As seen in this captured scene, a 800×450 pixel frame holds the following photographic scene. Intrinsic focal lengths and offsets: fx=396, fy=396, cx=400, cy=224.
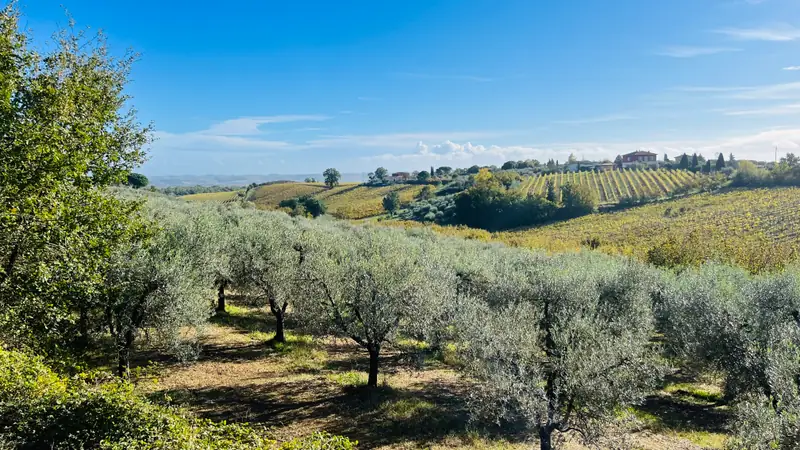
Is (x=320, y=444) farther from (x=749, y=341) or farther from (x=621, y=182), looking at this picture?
(x=621, y=182)

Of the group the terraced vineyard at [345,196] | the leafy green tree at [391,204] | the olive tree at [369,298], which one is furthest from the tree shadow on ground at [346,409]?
the leafy green tree at [391,204]

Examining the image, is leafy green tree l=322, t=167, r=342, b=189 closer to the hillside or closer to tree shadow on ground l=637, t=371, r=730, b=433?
the hillside

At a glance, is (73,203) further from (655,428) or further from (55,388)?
(655,428)

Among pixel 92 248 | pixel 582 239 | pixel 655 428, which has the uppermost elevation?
pixel 92 248

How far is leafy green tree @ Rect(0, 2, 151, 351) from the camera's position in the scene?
1169 cm

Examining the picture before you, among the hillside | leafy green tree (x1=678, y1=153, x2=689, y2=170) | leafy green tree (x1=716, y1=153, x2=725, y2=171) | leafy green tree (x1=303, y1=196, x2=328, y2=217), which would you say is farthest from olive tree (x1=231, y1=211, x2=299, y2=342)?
leafy green tree (x1=678, y1=153, x2=689, y2=170)

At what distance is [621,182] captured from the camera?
136500mm

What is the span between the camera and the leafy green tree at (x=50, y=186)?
460 inches

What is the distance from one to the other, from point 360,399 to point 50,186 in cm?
1692

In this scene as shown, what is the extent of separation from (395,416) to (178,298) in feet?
40.1

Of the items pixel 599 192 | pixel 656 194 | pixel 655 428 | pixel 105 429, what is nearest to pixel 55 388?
pixel 105 429

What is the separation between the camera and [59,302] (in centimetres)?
1466

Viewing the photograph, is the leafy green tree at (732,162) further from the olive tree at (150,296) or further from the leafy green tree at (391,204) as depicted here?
the olive tree at (150,296)

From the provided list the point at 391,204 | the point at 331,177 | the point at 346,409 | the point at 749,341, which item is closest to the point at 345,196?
the point at 331,177
